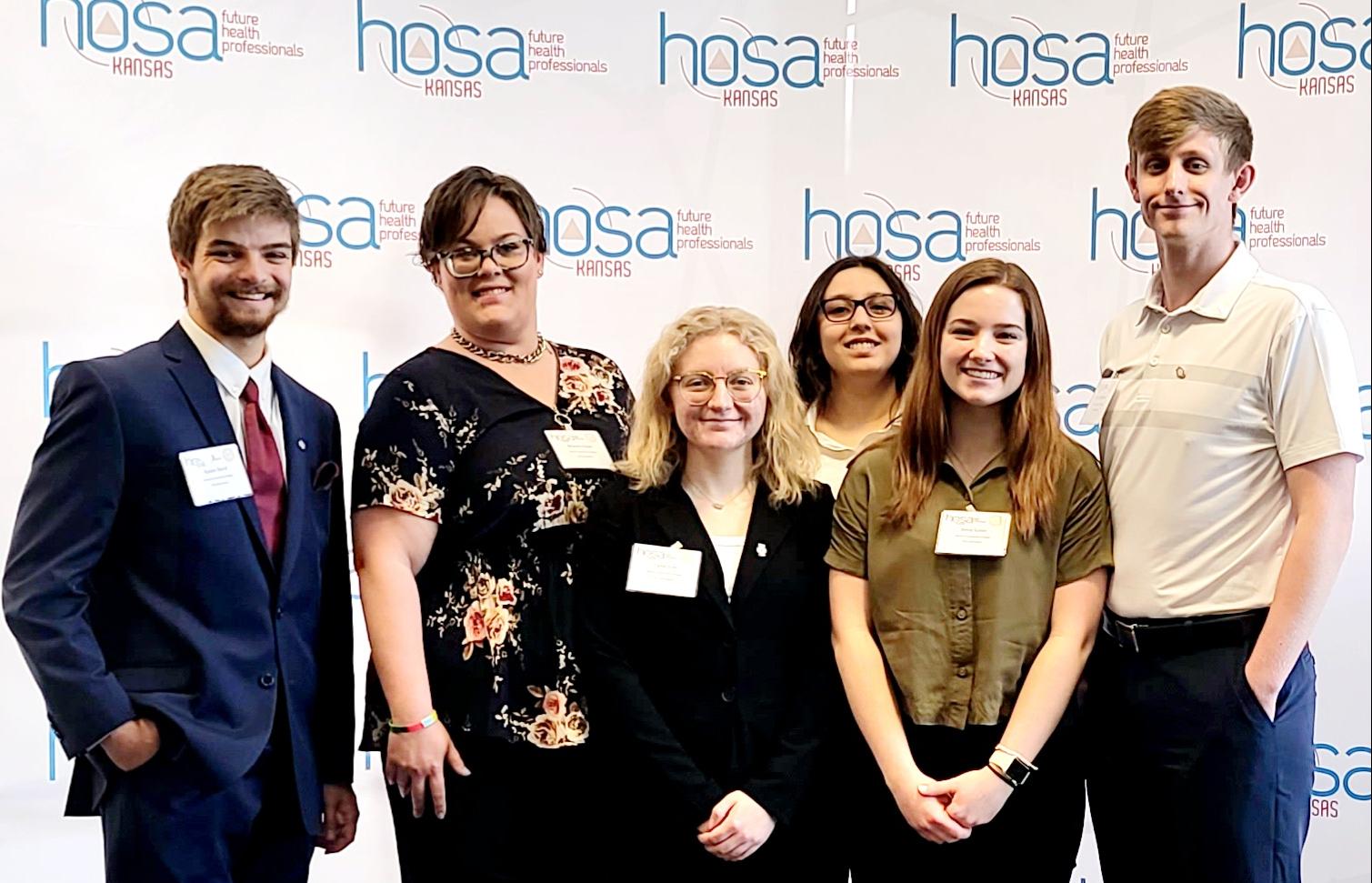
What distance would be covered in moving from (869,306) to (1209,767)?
1138mm

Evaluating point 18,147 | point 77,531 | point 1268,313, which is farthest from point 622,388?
point 18,147

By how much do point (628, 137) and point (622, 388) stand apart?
138cm

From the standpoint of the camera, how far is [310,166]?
333 centimetres

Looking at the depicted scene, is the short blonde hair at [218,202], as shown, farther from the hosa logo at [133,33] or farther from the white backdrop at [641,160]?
the hosa logo at [133,33]

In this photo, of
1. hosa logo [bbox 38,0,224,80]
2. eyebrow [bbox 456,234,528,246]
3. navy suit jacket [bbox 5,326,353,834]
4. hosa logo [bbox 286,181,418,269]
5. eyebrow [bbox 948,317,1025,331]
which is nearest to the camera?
navy suit jacket [bbox 5,326,353,834]

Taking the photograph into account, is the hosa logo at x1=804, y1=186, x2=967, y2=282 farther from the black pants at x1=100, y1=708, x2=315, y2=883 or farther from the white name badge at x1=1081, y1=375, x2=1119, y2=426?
the black pants at x1=100, y1=708, x2=315, y2=883

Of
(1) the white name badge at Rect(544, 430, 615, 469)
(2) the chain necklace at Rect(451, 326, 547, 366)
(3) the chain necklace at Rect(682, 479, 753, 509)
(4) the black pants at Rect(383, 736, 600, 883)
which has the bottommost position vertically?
(4) the black pants at Rect(383, 736, 600, 883)

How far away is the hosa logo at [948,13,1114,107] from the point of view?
3541 millimetres

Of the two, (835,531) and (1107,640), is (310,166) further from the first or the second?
(1107,640)

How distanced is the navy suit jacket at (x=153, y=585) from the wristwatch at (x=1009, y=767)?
1218 millimetres

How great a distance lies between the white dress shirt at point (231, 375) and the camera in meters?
2.00

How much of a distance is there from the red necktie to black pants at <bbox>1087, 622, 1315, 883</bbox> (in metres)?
1.55

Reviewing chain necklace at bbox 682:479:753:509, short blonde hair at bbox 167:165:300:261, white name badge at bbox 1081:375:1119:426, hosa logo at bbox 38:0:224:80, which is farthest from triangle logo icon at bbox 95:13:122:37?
white name badge at bbox 1081:375:1119:426

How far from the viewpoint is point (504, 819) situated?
84.7 inches
